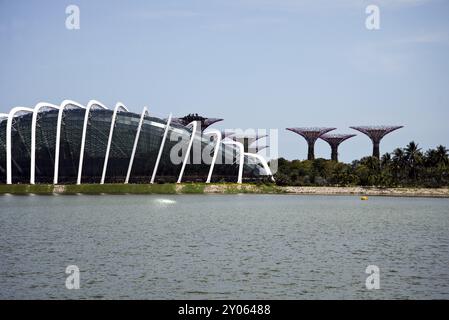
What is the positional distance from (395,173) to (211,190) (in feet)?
153

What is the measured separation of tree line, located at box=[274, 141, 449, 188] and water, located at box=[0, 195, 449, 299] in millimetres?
86528

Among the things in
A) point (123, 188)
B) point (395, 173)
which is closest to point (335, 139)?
point (395, 173)

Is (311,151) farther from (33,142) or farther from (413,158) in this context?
(33,142)

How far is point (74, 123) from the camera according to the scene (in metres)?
142

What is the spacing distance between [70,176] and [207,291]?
12118 cm

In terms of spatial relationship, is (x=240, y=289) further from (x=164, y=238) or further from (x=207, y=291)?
(x=164, y=238)

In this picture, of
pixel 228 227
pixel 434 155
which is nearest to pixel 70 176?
pixel 434 155

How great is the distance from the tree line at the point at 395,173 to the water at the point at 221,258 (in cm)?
8653

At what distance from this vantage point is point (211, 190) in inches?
→ 5364
